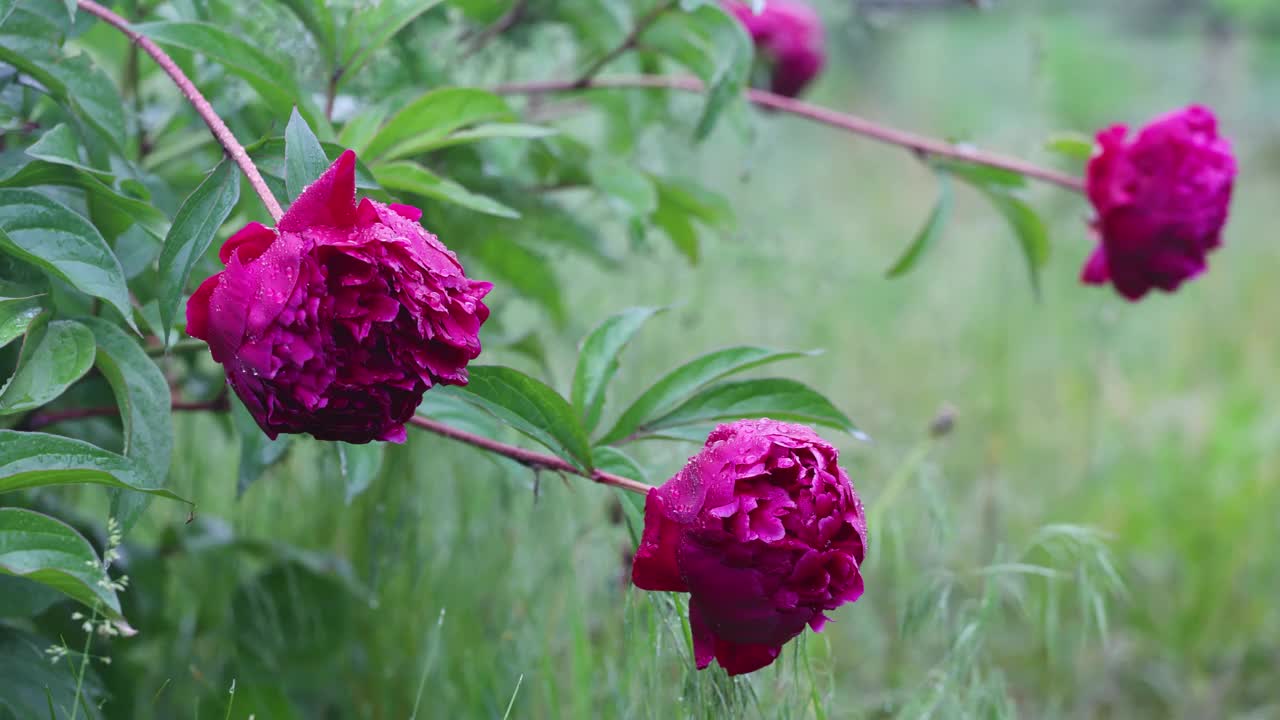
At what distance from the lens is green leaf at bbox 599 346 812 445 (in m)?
0.75

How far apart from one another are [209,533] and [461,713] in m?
0.33

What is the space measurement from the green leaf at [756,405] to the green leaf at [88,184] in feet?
1.15

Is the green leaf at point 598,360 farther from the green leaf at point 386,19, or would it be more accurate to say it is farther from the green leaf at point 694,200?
the green leaf at point 694,200

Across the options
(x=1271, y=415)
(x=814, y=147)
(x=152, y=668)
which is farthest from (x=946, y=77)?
(x=152, y=668)

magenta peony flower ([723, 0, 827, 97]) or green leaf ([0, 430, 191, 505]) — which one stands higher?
magenta peony flower ([723, 0, 827, 97])

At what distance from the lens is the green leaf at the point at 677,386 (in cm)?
75

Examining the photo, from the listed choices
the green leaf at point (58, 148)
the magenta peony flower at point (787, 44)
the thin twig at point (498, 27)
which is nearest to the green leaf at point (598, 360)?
the green leaf at point (58, 148)

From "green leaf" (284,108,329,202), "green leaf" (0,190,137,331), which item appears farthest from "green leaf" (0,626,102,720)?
"green leaf" (284,108,329,202)

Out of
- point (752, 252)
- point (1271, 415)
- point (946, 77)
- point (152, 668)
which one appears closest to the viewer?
point (152, 668)

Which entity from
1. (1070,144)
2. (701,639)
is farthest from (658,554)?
(1070,144)

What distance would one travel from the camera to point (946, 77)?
259 inches

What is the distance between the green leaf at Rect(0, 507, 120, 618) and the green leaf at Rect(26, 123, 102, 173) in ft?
0.67

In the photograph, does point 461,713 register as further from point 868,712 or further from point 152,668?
point 868,712

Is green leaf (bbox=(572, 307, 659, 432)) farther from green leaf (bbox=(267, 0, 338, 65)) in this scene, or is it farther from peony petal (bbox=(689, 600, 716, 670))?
green leaf (bbox=(267, 0, 338, 65))
